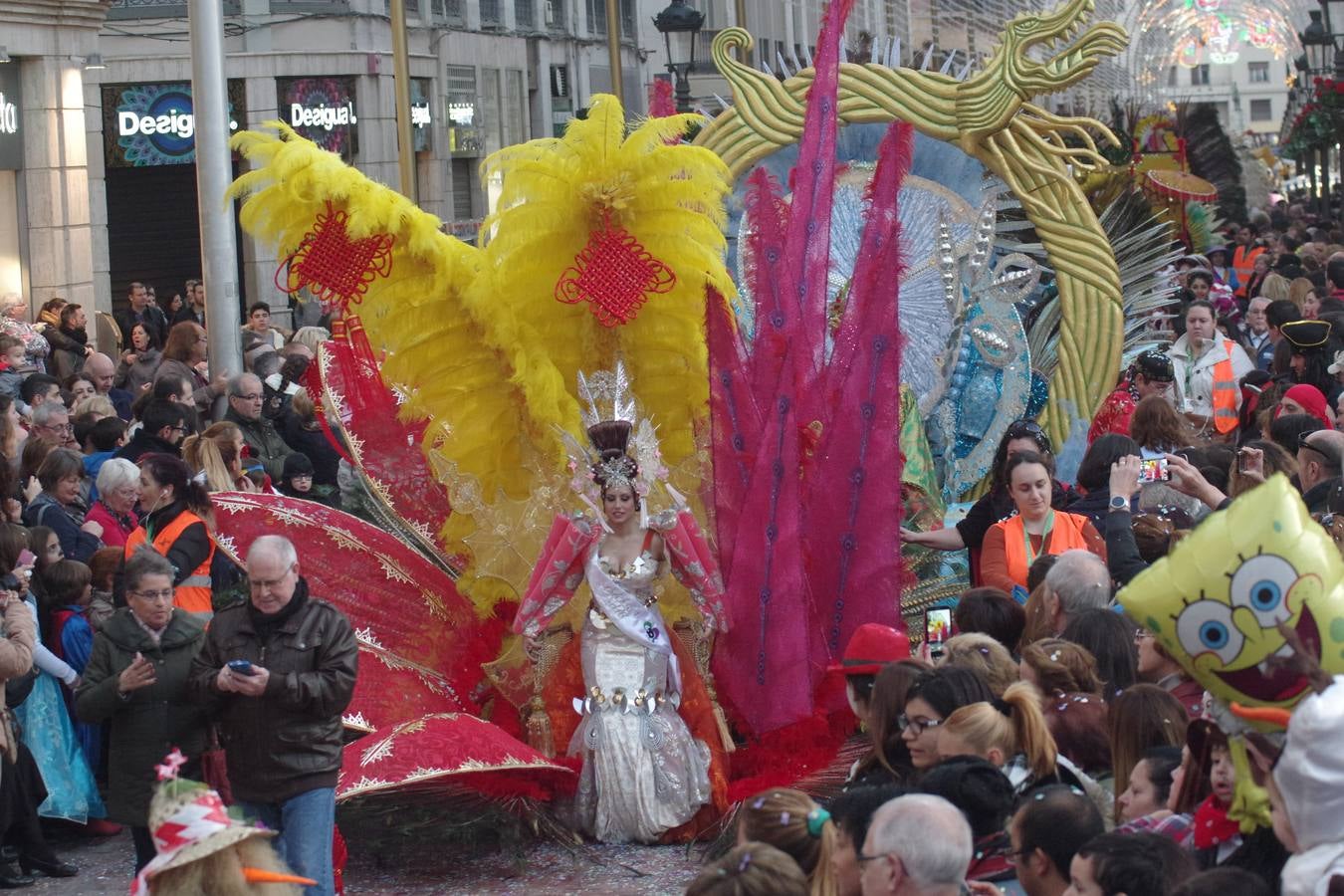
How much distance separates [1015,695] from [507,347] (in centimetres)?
374

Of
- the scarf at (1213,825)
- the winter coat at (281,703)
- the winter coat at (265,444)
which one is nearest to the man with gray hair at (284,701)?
the winter coat at (281,703)

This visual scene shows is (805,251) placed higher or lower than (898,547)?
higher

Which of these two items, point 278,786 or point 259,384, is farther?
point 259,384

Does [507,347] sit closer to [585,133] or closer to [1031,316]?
[585,133]

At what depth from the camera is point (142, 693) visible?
614 centimetres

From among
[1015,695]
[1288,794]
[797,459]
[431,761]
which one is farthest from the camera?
[797,459]

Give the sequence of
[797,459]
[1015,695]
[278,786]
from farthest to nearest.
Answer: [797,459], [278,786], [1015,695]

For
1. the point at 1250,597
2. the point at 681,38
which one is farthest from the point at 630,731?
the point at 681,38

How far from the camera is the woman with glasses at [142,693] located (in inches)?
242

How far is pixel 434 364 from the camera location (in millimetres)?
8375

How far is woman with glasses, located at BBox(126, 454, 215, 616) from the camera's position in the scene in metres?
7.91

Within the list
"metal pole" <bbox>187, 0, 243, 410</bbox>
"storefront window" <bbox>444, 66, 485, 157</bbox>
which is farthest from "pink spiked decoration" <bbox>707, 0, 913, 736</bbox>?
"storefront window" <bbox>444, 66, 485, 157</bbox>

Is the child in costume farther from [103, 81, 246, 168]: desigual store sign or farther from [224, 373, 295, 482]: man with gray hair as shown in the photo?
[103, 81, 246, 168]: desigual store sign

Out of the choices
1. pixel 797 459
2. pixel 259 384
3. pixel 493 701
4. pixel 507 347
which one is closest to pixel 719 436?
pixel 797 459
